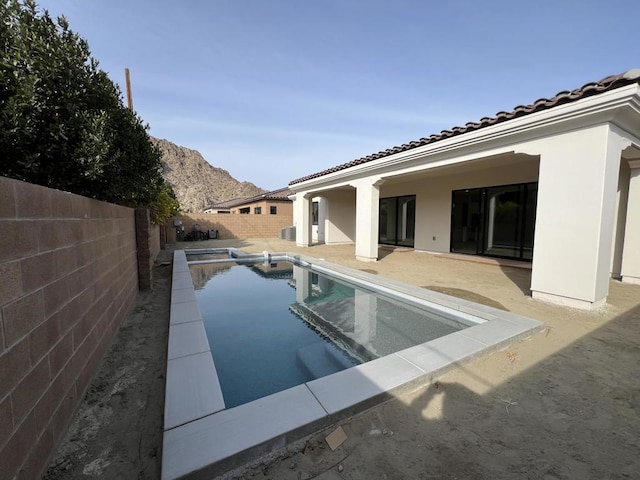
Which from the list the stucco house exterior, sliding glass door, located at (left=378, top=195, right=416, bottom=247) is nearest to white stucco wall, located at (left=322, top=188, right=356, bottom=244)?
sliding glass door, located at (left=378, top=195, right=416, bottom=247)

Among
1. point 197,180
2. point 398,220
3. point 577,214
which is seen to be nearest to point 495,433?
point 577,214

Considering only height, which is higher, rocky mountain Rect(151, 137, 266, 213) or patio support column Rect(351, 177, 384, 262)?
rocky mountain Rect(151, 137, 266, 213)

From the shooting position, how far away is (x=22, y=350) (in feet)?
4.91

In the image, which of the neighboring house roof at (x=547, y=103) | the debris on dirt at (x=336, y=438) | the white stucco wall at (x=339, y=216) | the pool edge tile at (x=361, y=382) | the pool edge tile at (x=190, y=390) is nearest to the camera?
the debris on dirt at (x=336, y=438)

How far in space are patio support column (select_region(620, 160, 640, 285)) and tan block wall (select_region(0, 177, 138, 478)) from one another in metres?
8.88

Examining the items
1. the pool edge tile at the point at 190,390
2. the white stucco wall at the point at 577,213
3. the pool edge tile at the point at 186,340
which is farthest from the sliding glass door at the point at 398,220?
the pool edge tile at the point at 190,390

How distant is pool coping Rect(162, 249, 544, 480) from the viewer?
164cm

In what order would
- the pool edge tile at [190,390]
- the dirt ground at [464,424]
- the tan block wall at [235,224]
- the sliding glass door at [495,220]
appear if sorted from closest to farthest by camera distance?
the dirt ground at [464,424] → the pool edge tile at [190,390] → the sliding glass door at [495,220] → the tan block wall at [235,224]

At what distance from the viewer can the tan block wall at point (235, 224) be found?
1791 centimetres

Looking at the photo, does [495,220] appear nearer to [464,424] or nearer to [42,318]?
[464,424]

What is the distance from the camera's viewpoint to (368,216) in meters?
9.08

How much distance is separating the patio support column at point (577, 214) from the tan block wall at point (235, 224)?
1674 centimetres

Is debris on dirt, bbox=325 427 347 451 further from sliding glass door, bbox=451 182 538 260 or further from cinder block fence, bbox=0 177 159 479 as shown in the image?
sliding glass door, bbox=451 182 538 260

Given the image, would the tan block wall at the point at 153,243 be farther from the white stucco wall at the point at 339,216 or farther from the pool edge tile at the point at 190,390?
the white stucco wall at the point at 339,216
